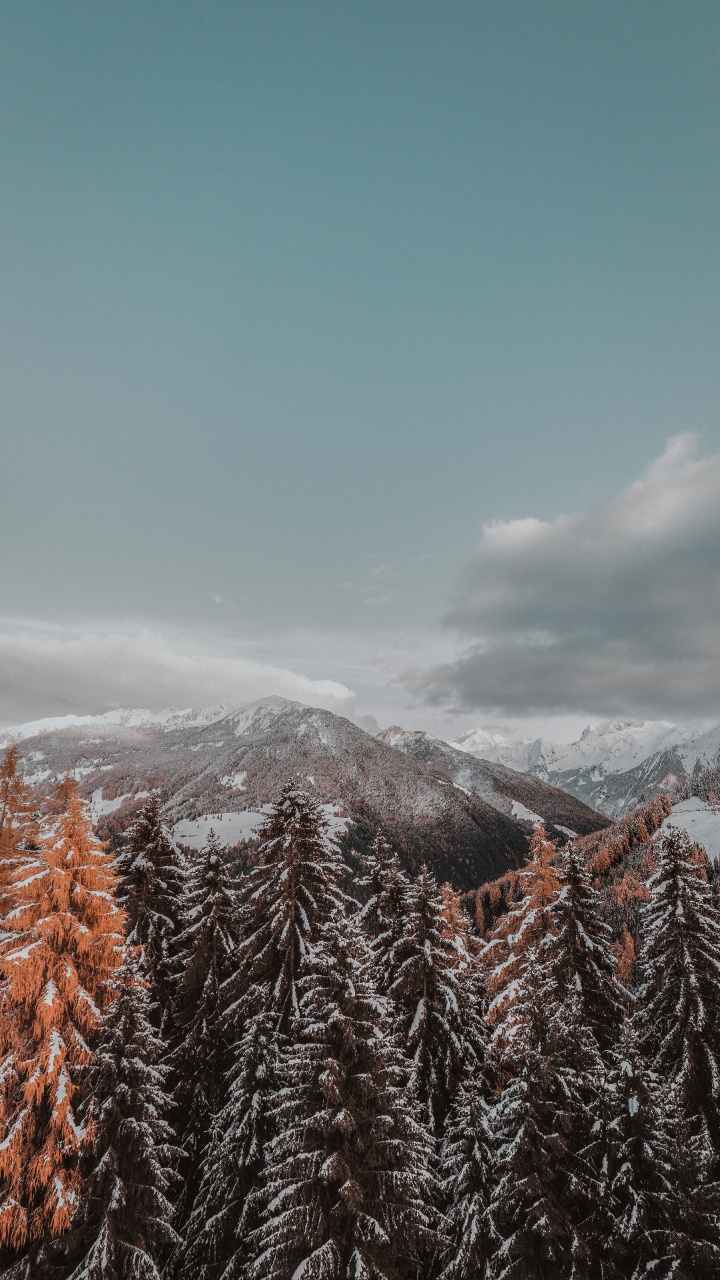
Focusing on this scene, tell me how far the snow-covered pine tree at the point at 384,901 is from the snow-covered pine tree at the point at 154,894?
313 inches

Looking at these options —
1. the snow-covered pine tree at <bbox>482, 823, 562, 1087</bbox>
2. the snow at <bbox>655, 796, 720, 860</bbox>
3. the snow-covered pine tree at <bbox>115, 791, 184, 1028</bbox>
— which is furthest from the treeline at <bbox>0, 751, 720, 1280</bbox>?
the snow at <bbox>655, 796, 720, 860</bbox>

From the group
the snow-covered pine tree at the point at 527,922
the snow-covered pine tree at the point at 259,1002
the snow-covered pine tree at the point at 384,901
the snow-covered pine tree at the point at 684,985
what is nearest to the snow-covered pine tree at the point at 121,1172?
the snow-covered pine tree at the point at 259,1002

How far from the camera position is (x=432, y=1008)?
19.3 m

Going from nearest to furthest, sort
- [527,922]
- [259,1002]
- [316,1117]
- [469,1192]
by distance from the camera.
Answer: [316,1117] < [469,1192] < [259,1002] < [527,922]

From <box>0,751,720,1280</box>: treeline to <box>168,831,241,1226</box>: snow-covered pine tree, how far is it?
0.12 metres

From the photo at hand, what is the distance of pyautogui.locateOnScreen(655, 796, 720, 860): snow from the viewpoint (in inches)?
5812

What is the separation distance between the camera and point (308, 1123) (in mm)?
11805

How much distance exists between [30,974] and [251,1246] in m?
9.17

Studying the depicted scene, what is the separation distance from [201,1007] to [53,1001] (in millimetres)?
7158

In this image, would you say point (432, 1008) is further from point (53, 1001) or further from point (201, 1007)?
point (53, 1001)

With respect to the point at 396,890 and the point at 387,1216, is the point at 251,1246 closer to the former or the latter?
the point at 387,1216

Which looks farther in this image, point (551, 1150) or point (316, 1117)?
point (551, 1150)

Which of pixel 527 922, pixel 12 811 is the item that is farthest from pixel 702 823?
pixel 12 811

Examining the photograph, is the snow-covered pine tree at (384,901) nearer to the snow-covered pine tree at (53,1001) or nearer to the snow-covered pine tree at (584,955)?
the snow-covered pine tree at (584,955)
